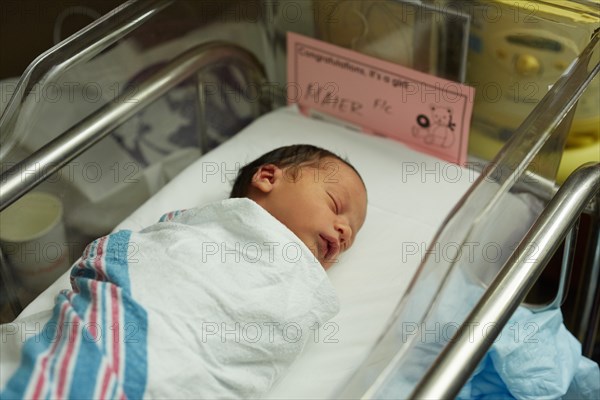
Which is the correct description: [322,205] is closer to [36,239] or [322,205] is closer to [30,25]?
[36,239]

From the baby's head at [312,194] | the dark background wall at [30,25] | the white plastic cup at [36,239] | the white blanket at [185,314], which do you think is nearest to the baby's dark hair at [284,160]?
the baby's head at [312,194]

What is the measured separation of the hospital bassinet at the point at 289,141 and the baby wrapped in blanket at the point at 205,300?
0.09 metres

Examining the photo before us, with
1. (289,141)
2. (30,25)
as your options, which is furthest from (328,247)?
(30,25)

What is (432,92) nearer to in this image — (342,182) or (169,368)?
(342,182)

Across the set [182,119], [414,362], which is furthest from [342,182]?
[182,119]

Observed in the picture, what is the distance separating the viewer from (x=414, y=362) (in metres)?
0.86

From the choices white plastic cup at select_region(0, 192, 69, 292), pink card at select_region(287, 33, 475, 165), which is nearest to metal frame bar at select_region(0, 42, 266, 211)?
pink card at select_region(287, 33, 475, 165)

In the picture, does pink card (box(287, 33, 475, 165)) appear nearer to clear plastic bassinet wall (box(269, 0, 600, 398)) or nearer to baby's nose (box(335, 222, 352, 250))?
clear plastic bassinet wall (box(269, 0, 600, 398))

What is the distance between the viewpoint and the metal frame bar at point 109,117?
3.57 ft

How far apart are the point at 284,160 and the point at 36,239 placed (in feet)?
1.54

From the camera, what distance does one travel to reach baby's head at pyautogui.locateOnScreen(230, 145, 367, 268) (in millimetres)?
1155

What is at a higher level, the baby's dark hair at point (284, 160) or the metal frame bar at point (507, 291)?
the metal frame bar at point (507, 291)

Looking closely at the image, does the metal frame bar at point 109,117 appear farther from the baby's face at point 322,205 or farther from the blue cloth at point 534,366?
the blue cloth at point 534,366

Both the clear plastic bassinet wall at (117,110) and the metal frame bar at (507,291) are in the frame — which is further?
the clear plastic bassinet wall at (117,110)
